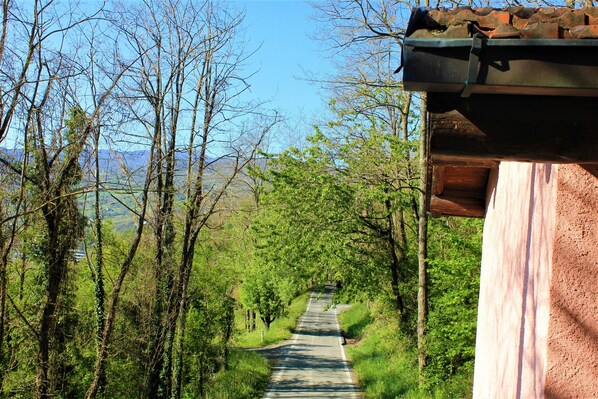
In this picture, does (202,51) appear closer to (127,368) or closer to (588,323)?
(127,368)

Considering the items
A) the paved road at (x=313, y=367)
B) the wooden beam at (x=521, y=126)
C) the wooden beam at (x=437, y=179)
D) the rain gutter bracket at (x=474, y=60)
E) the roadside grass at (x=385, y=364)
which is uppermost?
the wooden beam at (x=437, y=179)

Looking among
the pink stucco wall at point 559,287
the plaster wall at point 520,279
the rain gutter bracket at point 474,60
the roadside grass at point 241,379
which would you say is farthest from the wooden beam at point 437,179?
the roadside grass at point 241,379

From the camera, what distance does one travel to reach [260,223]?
2177cm

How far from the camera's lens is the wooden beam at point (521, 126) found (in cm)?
207

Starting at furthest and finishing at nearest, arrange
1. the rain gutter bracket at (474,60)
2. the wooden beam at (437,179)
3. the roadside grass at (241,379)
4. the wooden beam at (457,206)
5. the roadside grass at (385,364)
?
the roadside grass at (241,379)
the roadside grass at (385,364)
the wooden beam at (457,206)
the wooden beam at (437,179)
the rain gutter bracket at (474,60)

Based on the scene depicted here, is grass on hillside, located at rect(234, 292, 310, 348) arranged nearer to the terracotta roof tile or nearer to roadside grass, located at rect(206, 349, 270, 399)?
roadside grass, located at rect(206, 349, 270, 399)

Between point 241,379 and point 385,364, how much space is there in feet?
17.2

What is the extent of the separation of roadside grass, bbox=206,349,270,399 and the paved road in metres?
0.46

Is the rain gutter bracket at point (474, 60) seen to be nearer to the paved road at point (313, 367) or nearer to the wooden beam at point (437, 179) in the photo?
the wooden beam at point (437, 179)

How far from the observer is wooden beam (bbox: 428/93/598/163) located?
207 cm

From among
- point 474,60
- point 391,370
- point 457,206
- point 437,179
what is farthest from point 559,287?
point 391,370

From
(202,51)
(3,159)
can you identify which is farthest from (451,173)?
(202,51)

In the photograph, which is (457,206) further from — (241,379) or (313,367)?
(313,367)

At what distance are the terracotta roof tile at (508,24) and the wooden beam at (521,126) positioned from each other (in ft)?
0.69
